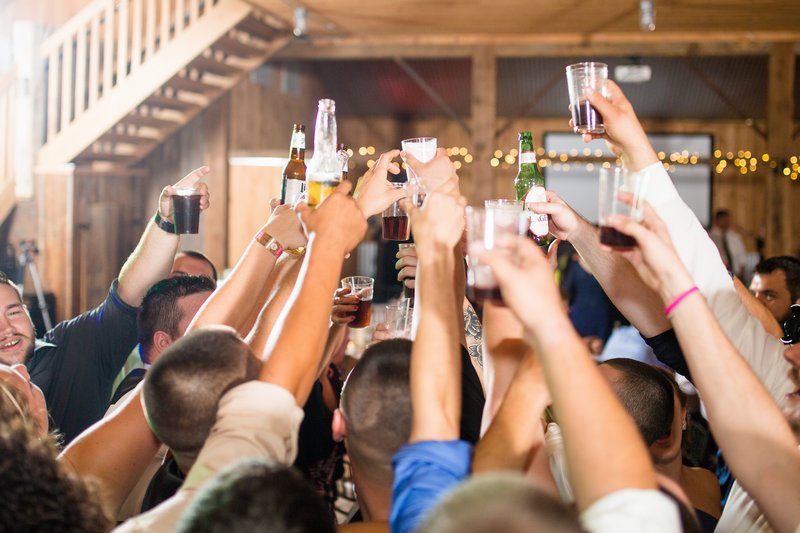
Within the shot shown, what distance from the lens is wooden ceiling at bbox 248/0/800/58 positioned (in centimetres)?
790

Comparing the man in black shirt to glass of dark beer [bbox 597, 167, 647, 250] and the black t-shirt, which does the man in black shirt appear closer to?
the black t-shirt

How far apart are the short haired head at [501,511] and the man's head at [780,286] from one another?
127 inches

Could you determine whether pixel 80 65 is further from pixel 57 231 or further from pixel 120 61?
pixel 57 231

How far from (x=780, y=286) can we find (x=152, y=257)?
295 cm

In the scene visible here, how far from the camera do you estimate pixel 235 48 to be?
888 centimetres

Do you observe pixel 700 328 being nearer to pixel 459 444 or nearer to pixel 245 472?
pixel 459 444

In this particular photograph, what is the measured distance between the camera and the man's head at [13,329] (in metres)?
2.65

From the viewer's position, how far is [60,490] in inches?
46.1

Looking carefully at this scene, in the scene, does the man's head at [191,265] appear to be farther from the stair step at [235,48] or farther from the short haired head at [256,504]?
the stair step at [235,48]

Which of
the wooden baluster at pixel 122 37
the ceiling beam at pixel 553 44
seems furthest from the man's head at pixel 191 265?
the ceiling beam at pixel 553 44

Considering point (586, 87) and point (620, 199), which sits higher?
point (586, 87)

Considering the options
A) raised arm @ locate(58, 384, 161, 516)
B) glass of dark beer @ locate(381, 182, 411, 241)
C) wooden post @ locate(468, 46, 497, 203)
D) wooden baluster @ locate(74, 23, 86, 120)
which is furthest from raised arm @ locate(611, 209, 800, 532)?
wooden post @ locate(468, 46, 497, 203)

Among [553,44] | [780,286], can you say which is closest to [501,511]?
[780,286]

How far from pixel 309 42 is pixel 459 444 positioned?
8981 mm
